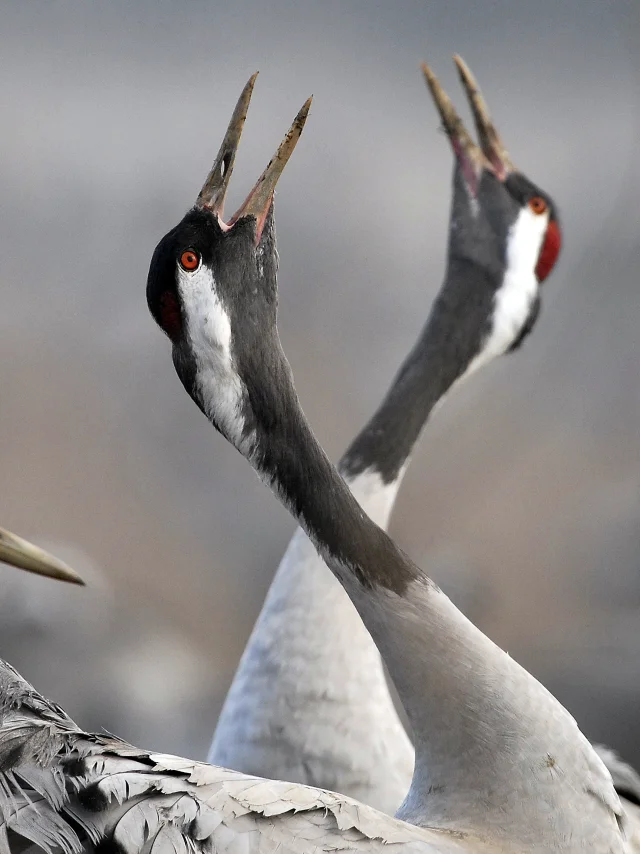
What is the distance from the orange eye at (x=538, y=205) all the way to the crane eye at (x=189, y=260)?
710 millimetres

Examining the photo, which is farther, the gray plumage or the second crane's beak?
the second crane's beak

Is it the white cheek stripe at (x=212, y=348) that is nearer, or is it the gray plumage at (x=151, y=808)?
the gray plumage at (x=151, y=808)

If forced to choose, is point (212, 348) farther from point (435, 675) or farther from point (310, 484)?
point (435, 675)

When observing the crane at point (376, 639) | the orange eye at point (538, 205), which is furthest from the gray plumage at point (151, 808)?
the orange eye at point (538, 205)

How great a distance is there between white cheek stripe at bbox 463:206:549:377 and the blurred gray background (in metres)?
0.26

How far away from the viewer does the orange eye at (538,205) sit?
135 cm

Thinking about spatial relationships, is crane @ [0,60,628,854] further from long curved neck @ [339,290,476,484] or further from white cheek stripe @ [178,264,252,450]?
long curved neck @ [339,290,476,484]

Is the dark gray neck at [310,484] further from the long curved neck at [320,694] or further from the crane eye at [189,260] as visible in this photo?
the long curved neck at [320,694]

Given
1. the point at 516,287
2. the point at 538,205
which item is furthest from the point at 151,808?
the point at 538,205

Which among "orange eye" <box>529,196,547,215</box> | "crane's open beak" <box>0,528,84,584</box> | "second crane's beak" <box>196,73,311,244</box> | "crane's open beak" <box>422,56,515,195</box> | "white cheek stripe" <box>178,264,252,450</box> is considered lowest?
"crane's open beak" <box>0,528,84,584</box>

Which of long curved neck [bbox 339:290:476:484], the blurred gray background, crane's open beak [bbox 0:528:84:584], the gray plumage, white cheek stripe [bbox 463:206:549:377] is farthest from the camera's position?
the blurred gray background

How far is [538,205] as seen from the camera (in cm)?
136

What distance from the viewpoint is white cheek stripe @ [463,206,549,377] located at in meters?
1.30

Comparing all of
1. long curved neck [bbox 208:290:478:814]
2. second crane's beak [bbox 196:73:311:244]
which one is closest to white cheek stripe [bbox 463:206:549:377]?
long curved neck [bbox 208:290:478:814]
